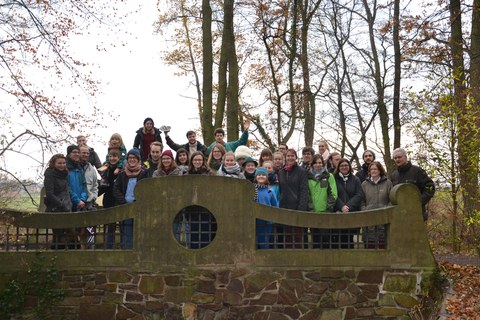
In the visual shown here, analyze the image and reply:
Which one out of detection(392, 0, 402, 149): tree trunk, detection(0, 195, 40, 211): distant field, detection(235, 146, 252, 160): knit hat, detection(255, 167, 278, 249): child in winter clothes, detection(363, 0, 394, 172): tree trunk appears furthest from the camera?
detection(363, 0, 394, 172): tree trunk

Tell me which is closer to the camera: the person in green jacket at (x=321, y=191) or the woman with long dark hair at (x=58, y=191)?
the woman with long dark hair at (x=58, y=191)

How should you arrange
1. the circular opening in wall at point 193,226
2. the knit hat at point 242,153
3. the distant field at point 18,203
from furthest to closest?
the knit hat at point 242,153, the circular opening in wall at point 193,226, the distant field at point 18,203

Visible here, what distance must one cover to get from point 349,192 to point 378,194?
1.40 ft

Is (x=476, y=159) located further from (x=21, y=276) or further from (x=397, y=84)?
(x=397, y=84)

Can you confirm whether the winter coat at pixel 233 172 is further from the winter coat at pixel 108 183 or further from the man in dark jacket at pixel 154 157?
the winter coat at pixel 108 183

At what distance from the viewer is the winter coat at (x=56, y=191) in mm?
7234

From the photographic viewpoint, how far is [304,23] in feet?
54.2

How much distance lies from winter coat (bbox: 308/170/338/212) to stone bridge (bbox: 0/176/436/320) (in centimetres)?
36

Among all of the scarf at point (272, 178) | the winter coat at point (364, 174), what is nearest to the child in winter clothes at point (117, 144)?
the scarf at point (272, 178)

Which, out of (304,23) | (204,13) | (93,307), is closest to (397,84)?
(304,23)

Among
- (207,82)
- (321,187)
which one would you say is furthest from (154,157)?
(207,82)

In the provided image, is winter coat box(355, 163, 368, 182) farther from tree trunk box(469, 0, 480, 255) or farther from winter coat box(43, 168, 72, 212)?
winter coat box(43, 168, 72, 212)

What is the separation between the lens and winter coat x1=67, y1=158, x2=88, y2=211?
767cm

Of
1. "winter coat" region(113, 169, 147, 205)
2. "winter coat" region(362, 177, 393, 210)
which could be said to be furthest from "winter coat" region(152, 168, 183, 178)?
"winter coat" region(362, 177, 393, 210)
